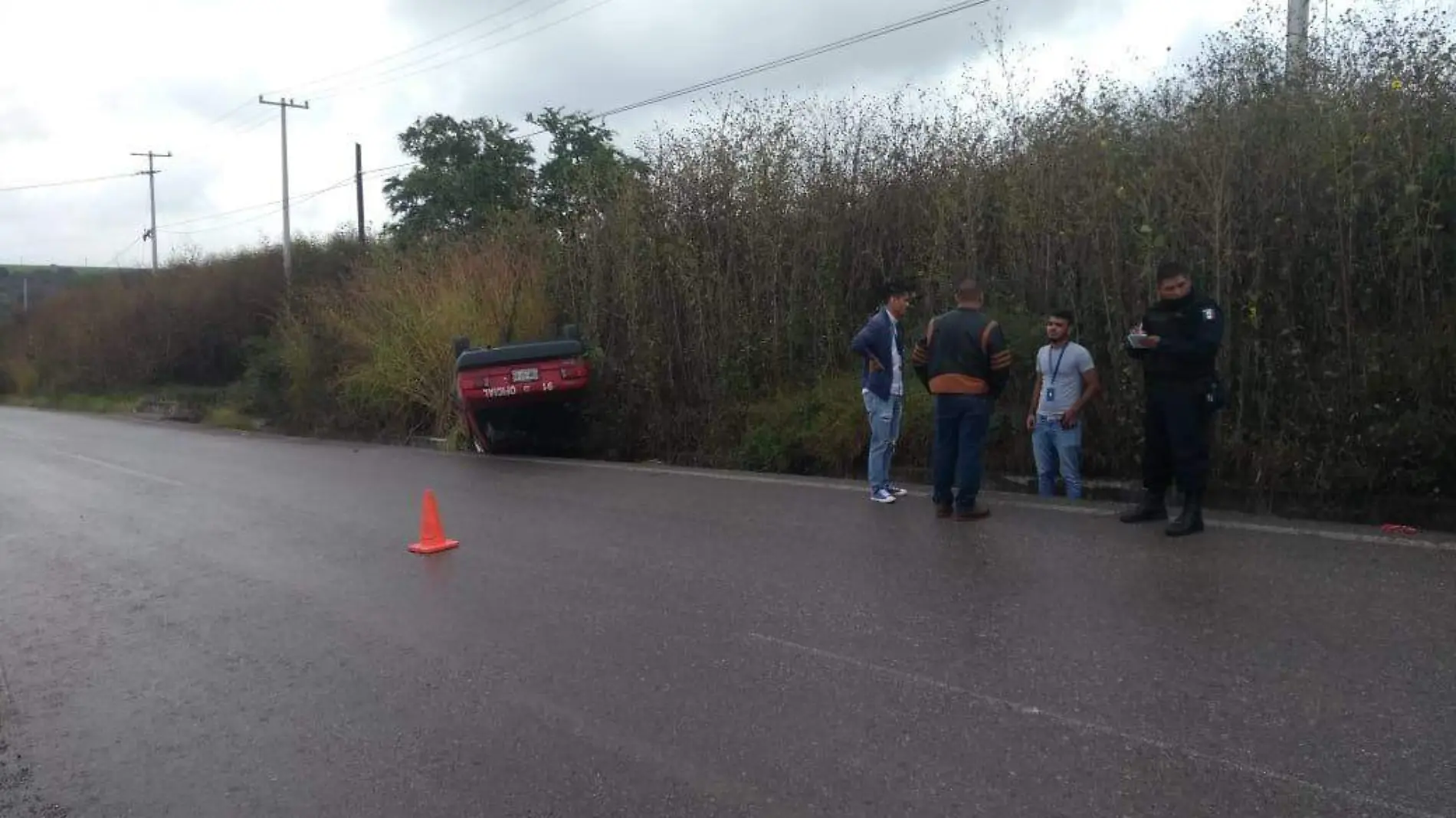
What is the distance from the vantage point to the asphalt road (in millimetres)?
4129

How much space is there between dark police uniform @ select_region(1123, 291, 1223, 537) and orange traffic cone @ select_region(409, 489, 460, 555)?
200 inches

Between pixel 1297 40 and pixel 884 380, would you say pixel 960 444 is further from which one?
pixel 1297 40

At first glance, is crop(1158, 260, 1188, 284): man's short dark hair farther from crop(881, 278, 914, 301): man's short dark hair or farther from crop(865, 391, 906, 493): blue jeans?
crop(865, 391, 906, 493): blue jeans

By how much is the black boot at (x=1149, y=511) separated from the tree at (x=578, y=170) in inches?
384

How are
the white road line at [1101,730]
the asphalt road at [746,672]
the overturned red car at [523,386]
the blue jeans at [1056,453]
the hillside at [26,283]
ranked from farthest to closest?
the hillside at [26,283], the overturned red car at [523,386], the blue jeans at [1056,453], the asphalt road at [746,672], the white road line at [1101,730]

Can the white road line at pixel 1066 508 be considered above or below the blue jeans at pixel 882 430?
below

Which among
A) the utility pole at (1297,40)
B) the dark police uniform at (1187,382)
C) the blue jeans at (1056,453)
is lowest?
the blue jeans at (1056,453)

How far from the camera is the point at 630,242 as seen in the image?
15844 mm

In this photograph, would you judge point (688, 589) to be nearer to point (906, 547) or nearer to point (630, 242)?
point (906, 547)

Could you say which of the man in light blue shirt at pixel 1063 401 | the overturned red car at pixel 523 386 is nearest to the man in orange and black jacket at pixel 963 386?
the man in light blue shirt at pixel 1063 401

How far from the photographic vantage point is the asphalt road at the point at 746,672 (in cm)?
413

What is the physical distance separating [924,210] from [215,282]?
3369 cm

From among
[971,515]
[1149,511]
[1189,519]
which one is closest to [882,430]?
[971,515]

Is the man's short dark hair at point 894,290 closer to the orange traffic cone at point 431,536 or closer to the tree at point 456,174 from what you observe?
the orange traffic cone at point 431,536
